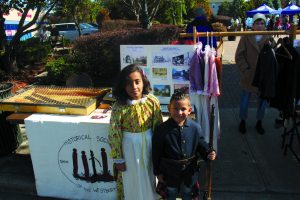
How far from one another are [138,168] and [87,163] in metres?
0.88

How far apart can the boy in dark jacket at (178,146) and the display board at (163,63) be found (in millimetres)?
1254

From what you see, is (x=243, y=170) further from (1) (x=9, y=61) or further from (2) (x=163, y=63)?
(1) (x=9, y=61)

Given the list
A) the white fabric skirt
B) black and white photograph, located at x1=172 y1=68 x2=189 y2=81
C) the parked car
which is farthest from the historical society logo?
the parked car

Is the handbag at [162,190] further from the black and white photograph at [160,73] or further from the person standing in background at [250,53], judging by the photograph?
the person standing in background at [250,53]

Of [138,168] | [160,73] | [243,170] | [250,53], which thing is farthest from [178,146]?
[250,53]

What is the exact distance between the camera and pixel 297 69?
12.7 ft

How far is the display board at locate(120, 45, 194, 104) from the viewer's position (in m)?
4.22

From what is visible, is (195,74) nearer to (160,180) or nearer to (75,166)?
(160,180)

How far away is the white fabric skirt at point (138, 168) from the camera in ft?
10.4

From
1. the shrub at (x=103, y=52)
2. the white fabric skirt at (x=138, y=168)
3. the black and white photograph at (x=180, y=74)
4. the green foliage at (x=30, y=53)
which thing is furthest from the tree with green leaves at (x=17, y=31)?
the white fabric skirt at (x=138, y=168)

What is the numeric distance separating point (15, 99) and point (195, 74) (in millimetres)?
2194

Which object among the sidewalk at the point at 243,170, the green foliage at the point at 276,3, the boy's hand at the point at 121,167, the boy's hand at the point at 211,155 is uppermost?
the green foliage at the point at 276,3

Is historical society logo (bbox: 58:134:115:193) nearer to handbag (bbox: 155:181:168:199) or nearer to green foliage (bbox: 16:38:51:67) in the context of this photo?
handbag (bbox: 155:181:168:199)

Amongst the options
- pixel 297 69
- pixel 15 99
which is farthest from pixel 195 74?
pixel 15 99
